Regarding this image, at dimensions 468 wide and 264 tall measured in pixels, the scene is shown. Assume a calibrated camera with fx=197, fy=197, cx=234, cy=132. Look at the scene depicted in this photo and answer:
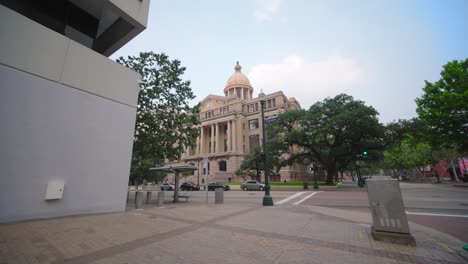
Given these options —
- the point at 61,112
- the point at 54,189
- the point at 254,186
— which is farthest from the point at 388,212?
the point at 254,186

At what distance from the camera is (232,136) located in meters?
59.8

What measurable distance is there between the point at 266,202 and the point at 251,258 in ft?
28.3

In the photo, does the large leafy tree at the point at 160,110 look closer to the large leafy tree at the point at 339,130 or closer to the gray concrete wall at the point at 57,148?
the gray concrete wall at the point at 57,148

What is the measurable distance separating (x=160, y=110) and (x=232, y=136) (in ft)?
147

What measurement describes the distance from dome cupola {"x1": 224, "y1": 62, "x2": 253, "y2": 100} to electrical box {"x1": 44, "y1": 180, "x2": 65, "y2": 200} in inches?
3043

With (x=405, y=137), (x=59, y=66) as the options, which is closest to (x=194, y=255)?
(x=59, y=66)

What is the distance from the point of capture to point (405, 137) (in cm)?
2736

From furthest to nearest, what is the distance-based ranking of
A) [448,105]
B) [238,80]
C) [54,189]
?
[238,80]
[448,105]
[54,189]

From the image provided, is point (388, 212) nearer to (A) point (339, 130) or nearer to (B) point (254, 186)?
(B) point (254, 186)

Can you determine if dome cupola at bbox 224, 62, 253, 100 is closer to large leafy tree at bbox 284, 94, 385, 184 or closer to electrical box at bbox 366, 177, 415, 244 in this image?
large leafy tree at bbox 284, 94, 385, 184

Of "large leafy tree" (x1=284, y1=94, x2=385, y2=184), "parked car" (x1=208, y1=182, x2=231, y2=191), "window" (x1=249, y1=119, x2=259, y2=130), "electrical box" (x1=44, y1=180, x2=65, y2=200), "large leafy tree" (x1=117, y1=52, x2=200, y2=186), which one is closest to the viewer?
"electrical box" (x1=44, y1=180, x2=65, y2=200)

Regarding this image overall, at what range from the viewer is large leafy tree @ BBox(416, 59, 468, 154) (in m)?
19.2

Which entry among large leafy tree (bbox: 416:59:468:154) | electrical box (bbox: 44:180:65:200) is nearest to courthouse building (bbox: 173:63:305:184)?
large leafy tree (bbox: 416:59:468:154)

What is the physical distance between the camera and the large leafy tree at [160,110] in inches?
586
